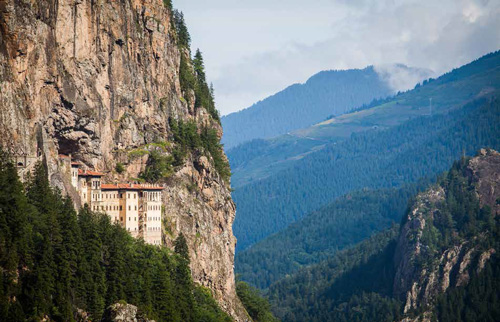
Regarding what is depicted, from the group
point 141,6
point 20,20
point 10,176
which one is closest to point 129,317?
point 10,176

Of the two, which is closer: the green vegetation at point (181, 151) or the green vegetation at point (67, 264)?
→ the green vegetation at point (67, 264)

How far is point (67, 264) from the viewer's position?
370 ft

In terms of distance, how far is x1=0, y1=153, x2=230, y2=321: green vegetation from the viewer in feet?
340

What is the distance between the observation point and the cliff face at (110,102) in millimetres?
126188

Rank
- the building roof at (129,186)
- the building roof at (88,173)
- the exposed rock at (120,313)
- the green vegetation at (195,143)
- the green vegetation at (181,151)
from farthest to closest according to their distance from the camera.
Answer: the green vegetation at (195,143) → the green vegetation at (181,151) → the building roof at (129,186) → the building roof at (88,173) → the exposed rock at (120,313)

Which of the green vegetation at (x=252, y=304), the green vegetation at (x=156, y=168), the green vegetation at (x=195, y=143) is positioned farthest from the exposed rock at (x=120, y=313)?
the green vegetation at (x=252, y=304)

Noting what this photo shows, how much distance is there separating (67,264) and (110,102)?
42.0 m

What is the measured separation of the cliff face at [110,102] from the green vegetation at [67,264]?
25.9 ft

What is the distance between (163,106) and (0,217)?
61072 mm

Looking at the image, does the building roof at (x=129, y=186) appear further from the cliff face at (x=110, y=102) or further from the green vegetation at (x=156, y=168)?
the green vegetation at (x=156, y=168)

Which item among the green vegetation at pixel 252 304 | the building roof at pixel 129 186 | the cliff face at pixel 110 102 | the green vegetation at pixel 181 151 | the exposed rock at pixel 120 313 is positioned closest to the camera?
the exposed rock at pixel 120 313

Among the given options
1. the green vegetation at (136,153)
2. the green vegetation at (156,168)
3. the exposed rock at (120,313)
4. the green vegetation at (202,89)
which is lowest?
the exposed rock at (120,313)

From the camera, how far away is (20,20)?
416 feet

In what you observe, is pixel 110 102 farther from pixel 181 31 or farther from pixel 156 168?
pixel 181 31
